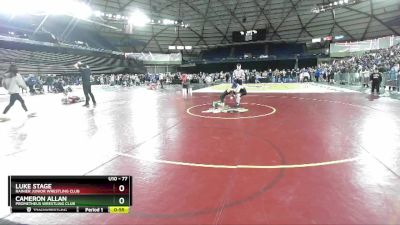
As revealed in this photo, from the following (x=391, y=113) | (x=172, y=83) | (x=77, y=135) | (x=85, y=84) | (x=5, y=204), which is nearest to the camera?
(x=5, y=204)

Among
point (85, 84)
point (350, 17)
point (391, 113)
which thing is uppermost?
point (350, 17)

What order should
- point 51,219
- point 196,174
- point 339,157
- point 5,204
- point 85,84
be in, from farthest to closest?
1. point 85,84
2. point 339,157
3. point 196,174
4. point 5,204
5. point 51,219

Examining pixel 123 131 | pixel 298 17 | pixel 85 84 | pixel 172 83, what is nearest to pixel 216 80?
pixel 172 83

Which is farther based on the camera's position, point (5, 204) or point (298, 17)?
point (298, 17)

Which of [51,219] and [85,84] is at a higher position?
[85,84]

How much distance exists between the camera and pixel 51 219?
3.25 meters

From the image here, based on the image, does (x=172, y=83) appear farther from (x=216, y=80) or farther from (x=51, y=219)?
(x=51, y=219)

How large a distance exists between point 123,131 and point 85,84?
7.41m
